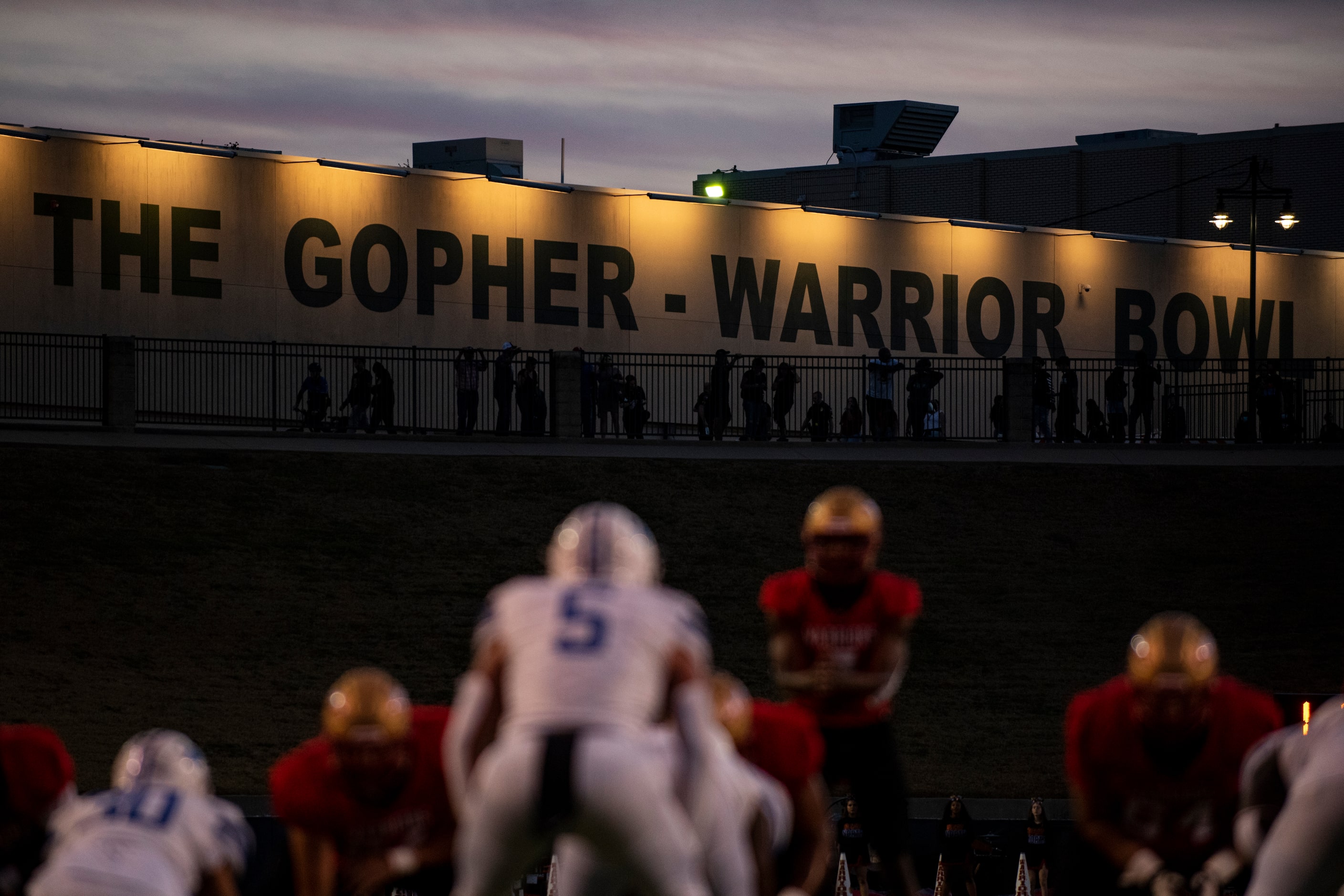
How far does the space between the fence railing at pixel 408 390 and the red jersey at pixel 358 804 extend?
25.0 meters

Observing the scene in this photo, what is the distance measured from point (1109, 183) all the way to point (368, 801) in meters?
57.0

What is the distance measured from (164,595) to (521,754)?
20182mm

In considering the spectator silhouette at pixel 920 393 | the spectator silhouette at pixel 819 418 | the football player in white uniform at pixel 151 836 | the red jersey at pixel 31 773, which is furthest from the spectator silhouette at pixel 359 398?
the football player in white uniform at pixel 151 836

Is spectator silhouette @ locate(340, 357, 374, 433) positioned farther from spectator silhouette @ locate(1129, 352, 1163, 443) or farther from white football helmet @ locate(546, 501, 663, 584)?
white football helmet @ locate(546, 501, 663, 584)

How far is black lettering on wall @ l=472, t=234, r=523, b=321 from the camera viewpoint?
4141 cm

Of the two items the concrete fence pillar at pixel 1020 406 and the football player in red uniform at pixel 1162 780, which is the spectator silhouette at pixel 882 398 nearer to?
the concrete fence pillar at pixel 1020 406

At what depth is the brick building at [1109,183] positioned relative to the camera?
57.8m

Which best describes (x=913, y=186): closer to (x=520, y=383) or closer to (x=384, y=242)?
(x=384, y=242)

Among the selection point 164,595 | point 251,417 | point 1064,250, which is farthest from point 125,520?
point 1064,250

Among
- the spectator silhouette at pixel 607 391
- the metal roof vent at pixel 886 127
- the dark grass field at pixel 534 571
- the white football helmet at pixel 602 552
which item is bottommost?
the dark grass field at pixel 534 571

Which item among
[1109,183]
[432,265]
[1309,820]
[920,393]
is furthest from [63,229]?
[1109,183]

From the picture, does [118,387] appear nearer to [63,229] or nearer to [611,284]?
[63,229]

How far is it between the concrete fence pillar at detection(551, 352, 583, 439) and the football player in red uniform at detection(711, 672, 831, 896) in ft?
81.2

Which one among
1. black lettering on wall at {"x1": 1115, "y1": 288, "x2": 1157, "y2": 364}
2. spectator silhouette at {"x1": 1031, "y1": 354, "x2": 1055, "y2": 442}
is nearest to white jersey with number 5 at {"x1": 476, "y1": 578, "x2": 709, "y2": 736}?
spectator silhouette at {"x1": 1031, "y1": 354, "x2": 1055, "y2": 442}
